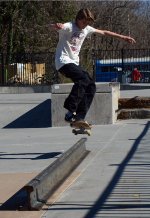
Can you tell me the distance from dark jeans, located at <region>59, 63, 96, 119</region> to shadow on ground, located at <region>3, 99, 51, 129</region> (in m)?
5.69

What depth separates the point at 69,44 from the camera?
953cm

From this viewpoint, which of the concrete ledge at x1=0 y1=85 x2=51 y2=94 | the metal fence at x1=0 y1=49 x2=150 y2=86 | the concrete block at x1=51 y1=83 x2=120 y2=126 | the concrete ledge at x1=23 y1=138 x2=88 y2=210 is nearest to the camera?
the concrete ledge at x1=23 y1=138 x2=88 y2=210

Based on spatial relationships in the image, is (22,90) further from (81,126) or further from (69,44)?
(69,44)

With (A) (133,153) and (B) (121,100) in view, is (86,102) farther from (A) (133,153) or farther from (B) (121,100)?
(B) (121,100)

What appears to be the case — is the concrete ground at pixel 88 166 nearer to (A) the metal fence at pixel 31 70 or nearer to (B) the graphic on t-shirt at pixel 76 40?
(B) the graphic on t-shirt at pixel 76 40

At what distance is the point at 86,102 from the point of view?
9.79 meters

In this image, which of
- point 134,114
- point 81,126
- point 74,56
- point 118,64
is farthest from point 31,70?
point 74,56

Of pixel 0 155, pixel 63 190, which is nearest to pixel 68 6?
pixel 0 155

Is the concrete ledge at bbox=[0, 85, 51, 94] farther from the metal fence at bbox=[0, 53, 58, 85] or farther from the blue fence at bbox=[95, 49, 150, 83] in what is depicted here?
the blue fence at bbox=[95, 49, 150, 83]

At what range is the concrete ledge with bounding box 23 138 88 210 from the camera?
251 inches

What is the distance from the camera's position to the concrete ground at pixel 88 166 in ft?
21.0

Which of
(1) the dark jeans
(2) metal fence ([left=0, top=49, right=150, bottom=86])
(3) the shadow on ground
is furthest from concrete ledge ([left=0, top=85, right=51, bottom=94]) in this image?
(1) the dark jeans

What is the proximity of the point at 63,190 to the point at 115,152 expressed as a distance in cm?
321

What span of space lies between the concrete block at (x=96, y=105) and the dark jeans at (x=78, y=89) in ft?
16.0
